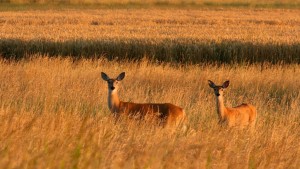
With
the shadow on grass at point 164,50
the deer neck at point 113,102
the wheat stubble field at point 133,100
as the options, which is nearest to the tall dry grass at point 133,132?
the wheat stubble field at point 133,100

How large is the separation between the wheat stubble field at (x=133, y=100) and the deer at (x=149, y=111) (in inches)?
8.2

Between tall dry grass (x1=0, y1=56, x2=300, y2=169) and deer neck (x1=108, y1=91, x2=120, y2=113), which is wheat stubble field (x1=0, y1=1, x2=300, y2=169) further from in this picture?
deer neck (x1=108, y1=91, x2=120, y2=113)

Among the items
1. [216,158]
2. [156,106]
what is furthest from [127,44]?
[216,158]

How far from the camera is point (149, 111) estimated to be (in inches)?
378

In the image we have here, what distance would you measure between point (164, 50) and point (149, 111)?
12.5 metres

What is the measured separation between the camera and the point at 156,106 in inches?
384

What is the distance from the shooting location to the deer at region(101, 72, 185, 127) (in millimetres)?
9328

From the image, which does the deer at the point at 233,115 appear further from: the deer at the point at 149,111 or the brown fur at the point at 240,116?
the deer at the point at 149,111

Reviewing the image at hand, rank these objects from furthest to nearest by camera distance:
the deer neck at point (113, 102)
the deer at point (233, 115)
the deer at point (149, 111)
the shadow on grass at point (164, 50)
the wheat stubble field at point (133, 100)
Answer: the shadow on grass at point (164, 50) → the deer at point (233, 115) → the deer neck at point (113, 102) → the deer at point (149, 111) → the wheat stubble field at point (133, 100)

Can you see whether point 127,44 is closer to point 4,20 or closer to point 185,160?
point 185,160

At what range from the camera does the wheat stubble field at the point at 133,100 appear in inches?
243

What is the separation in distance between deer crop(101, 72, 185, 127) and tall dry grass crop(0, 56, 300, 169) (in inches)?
12.9

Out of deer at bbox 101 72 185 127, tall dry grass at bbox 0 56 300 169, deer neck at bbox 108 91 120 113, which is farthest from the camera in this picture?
deer neck at bbox 108 91 120 113

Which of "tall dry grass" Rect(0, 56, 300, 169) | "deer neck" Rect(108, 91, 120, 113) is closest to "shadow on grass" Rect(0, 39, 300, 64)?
"tall dry grass" Rect(0, 56, 300, 169)
